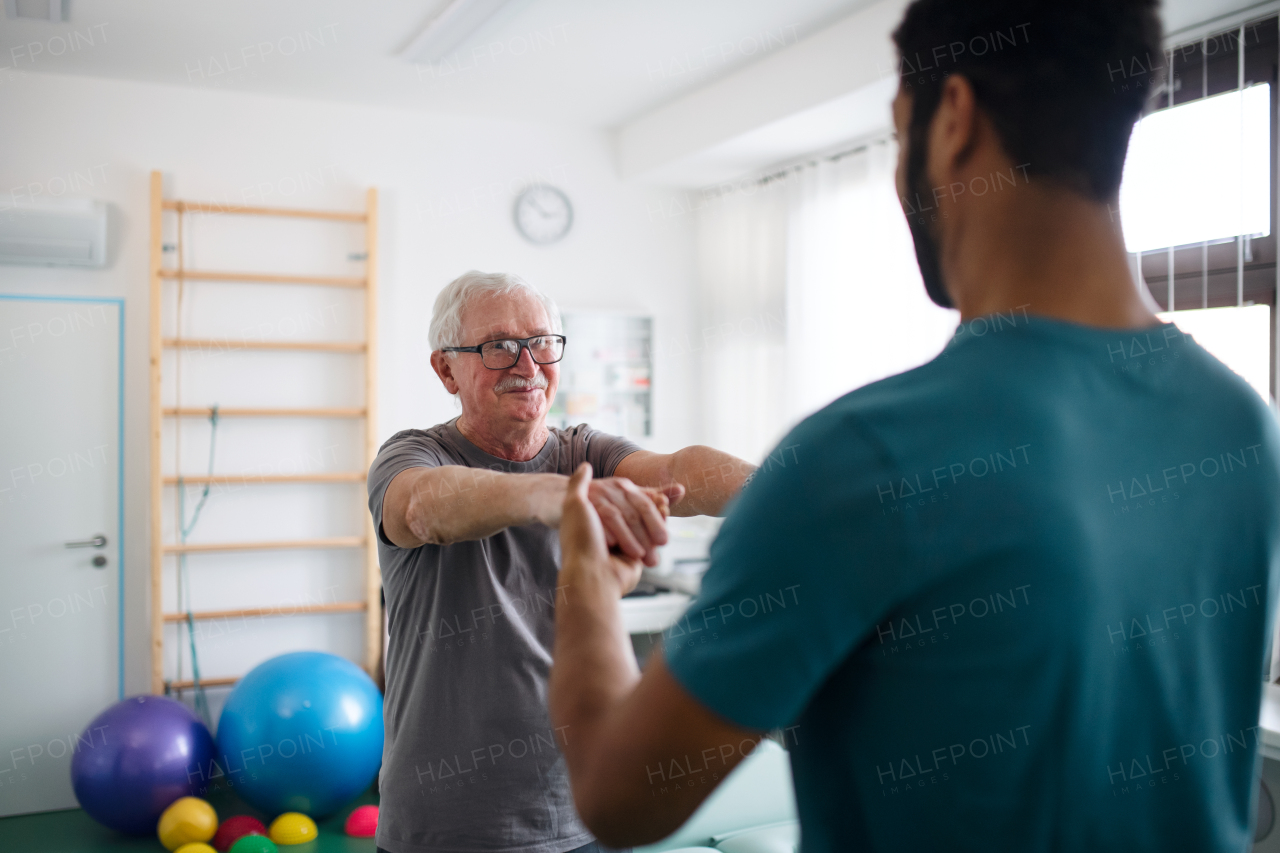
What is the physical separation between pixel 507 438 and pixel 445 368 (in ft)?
0.72

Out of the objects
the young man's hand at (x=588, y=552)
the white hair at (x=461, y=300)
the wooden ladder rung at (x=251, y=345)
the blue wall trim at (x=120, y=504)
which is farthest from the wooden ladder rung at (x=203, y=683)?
the young man's hand at (x=588, y=552)

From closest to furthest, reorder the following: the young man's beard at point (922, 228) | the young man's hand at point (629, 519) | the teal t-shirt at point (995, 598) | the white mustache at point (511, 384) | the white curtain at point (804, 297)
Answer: the teal t-shirt at point (995, 598) → the young man's beard at point (922, 228) → the young man's hand at point (629, 519) → the white mustache at point (511, 384) → the white curtain at point (804, 297)

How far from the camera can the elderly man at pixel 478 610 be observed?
58.6 inches

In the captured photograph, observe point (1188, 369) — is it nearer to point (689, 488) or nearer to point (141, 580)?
point (689, 488)

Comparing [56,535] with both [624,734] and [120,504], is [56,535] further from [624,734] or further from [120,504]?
[624,734]

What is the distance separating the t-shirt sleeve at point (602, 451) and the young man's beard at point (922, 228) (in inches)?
44.2

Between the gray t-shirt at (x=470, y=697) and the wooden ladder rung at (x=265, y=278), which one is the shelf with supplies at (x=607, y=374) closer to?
the wooden ladder rung at (x=265, y=278)

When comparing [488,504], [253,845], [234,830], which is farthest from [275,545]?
[488,504]

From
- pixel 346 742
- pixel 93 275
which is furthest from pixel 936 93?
pixel 93 275

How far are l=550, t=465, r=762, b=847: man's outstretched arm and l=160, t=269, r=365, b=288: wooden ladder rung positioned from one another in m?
3.96

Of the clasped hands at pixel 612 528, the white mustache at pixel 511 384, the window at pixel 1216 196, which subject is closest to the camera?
the clasped hands at pixel 612 528

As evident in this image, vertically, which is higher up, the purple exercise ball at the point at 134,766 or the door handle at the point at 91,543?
the door handle at the point at 91,543

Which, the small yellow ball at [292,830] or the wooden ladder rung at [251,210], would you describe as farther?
the wooden ladder rung at [251,210]

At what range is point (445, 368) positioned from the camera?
1.82 m
